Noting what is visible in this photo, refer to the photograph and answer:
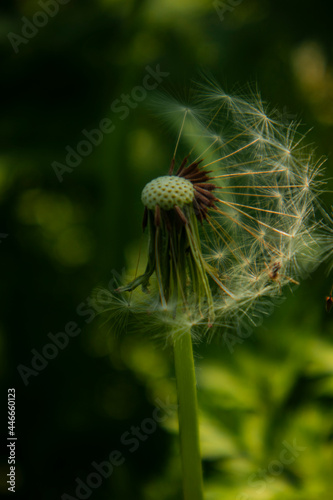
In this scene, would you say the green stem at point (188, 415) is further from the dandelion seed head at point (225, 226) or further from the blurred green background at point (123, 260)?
the blurred green background at point (123, 260)

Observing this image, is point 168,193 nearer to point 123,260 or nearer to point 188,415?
point 188,415

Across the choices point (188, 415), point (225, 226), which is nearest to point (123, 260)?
point (225, 226)

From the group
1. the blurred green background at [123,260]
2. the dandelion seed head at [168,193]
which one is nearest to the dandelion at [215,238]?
the dandelion seed head at [168,193]

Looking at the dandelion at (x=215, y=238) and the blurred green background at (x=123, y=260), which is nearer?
the dandelion at (x=215, y=238)

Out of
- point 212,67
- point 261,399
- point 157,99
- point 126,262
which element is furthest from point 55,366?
point 212,67

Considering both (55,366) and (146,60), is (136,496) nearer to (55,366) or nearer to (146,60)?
(55,366)

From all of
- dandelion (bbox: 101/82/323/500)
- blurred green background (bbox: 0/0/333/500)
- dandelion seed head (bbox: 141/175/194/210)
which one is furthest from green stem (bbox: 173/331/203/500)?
blurred green background (bbox: 0/0/333/500)
